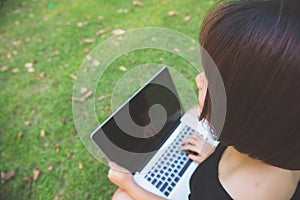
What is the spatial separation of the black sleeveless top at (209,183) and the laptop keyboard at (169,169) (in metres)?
0.22

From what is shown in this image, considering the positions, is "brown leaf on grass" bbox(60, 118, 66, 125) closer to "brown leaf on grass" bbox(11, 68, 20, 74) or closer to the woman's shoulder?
"brown leaf on grass" bbox(11, 68, 20, 74)

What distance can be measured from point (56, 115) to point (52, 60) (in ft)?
1.83

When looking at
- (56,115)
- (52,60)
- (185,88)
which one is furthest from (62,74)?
(185,88)

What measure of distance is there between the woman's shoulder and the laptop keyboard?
0.42 meters

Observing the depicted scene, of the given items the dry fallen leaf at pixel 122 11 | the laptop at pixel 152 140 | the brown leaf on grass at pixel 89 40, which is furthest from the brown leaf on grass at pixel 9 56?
the laptop at pixel 152 140

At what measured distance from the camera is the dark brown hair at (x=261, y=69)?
1.96 feet

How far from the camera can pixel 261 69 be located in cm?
63

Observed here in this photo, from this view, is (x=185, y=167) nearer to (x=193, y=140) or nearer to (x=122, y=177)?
(x=193, y=140)

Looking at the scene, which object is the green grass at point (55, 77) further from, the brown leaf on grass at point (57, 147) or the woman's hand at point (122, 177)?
the woman's hand at point (122, 177)

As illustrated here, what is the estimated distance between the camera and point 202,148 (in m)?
1.30

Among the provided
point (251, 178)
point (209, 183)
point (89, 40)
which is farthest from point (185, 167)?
point (89, 40)

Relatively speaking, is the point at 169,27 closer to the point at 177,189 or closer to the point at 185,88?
the point at 185,88

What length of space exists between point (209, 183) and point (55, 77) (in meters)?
1.60

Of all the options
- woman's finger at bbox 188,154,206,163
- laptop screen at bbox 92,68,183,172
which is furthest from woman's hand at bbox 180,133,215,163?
laptop screen at bbox 92,68,183,172
